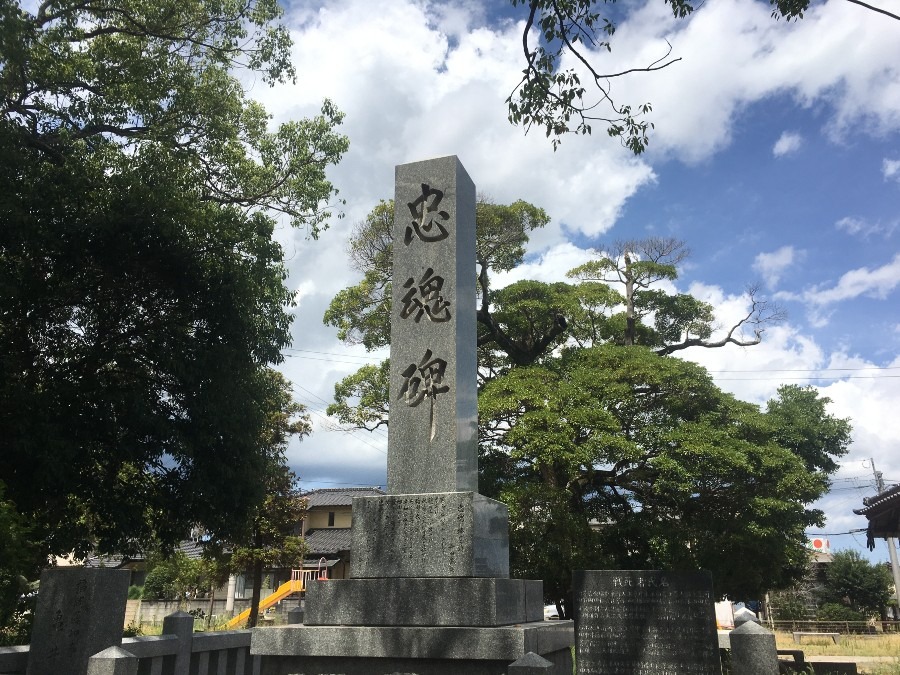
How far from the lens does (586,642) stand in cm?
700

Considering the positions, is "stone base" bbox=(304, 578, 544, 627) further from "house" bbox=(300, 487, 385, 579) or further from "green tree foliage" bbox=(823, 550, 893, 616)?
"green tree foliage" bbox=(823, 550, 893, 616)

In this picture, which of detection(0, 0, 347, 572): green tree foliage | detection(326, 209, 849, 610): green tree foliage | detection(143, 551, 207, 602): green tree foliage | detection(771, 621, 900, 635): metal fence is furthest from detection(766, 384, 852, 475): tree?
detection(143, 551, 207, 602): green tree foliage

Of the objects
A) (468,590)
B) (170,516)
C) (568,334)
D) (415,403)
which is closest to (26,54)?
(170,516)

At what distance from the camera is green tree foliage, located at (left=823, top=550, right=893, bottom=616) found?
3075cm

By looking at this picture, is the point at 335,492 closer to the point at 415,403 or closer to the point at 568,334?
the point at 568,334

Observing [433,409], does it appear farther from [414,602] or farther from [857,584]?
[857,584]

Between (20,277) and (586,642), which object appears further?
(20,277)

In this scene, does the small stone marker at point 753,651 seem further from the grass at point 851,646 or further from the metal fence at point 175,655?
the grass at point 851,646

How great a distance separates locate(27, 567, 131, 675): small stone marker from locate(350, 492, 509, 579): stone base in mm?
2546

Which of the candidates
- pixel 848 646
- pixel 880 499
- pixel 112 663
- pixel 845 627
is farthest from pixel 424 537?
pixel 845 627

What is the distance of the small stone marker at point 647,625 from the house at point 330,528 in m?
23.9

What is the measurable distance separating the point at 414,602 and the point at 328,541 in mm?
28568

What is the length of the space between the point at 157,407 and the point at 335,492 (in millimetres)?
26098

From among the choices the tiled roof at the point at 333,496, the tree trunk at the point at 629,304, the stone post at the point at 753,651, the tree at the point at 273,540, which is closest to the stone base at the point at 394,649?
the stone post at the point at 753,651
